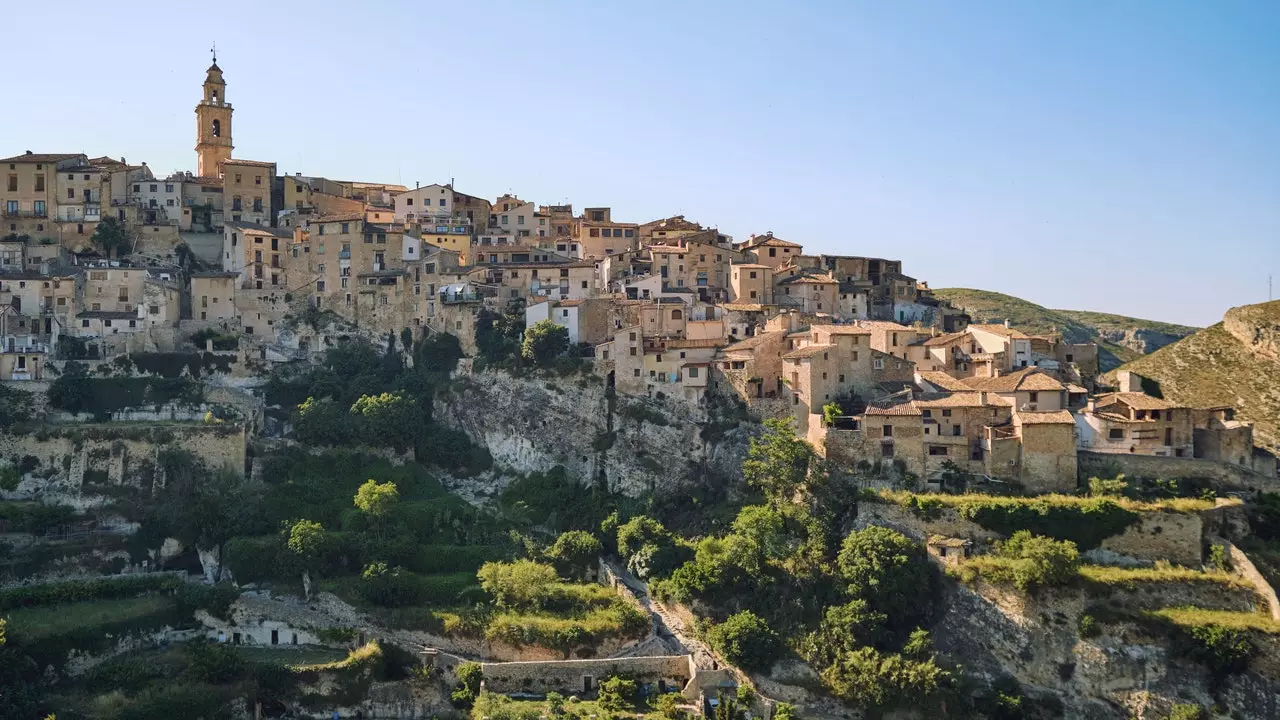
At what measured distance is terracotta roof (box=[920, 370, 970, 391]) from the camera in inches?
2053

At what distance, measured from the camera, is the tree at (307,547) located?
162 ft

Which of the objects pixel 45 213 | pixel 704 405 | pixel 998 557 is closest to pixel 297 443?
pixel 704 405

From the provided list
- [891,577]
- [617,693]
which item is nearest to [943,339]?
[891,577]

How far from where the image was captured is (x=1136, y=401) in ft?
164

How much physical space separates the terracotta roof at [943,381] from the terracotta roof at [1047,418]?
3.95 meters

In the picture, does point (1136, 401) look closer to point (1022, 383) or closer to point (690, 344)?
point (1022, 383)

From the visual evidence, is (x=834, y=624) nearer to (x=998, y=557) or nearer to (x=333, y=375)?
(x=998, y=557)

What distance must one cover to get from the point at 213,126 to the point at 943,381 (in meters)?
43.6

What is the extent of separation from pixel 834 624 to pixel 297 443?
23293 mm

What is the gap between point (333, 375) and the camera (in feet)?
199

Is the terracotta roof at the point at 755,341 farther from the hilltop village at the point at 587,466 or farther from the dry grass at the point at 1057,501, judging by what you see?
the dry grass at the point at 1057,501

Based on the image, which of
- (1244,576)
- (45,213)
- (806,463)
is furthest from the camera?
(45,213)

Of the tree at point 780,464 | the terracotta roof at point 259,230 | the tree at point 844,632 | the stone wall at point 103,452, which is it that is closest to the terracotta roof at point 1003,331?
the tree at point 780,464

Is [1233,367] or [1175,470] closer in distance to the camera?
[1175,470]
